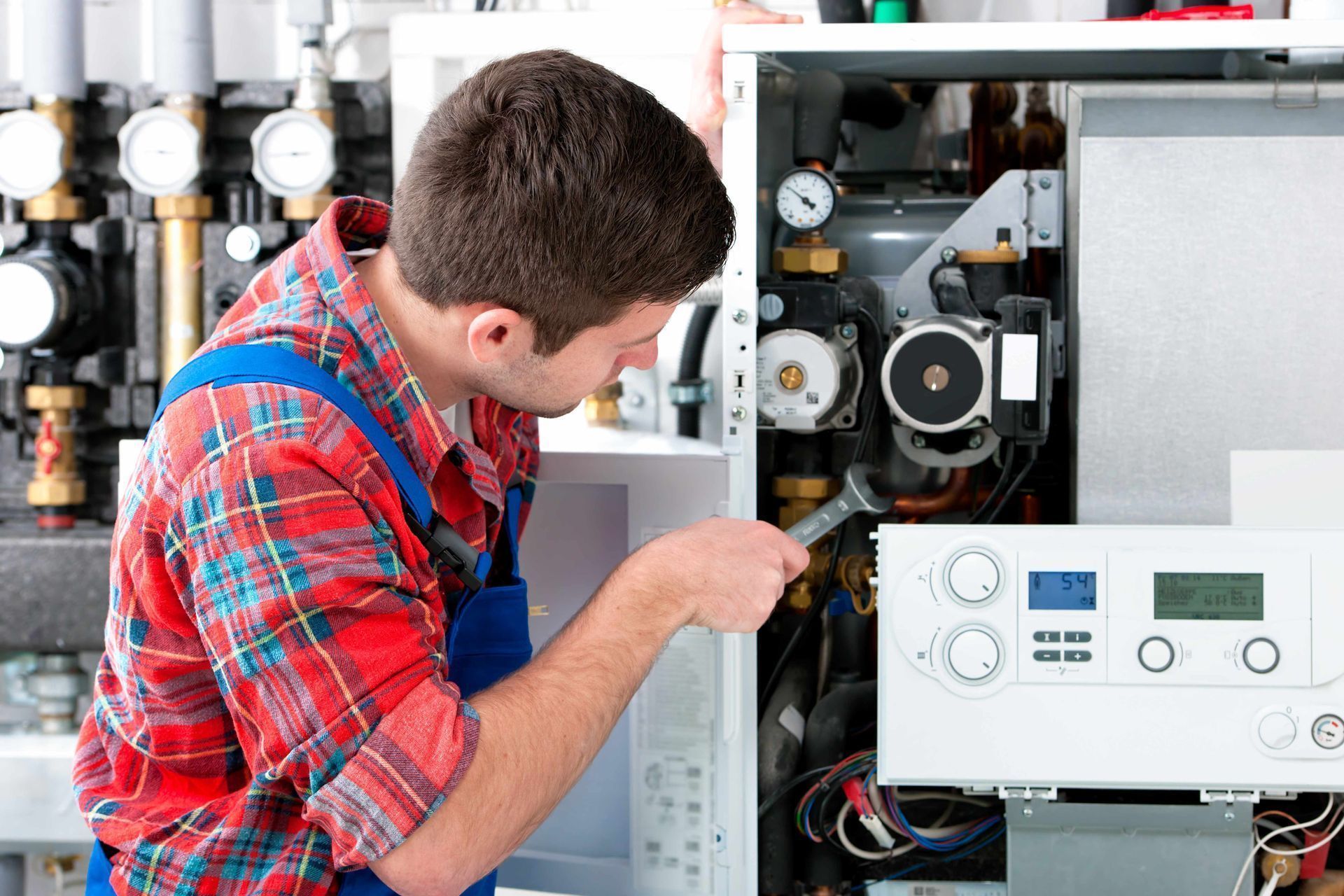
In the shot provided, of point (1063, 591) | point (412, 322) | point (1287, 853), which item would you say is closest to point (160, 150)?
point (412, 322)

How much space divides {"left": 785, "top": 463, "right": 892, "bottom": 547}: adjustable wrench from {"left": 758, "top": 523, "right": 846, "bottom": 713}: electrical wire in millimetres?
76

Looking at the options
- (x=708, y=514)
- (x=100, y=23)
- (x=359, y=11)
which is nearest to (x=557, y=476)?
(x=708, y=514)

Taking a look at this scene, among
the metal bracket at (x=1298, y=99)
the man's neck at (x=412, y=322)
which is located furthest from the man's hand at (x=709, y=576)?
the metal bracket at (x=1298, y=99)

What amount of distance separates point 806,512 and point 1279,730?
1.48 feet

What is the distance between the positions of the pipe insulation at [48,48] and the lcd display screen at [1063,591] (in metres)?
1.39

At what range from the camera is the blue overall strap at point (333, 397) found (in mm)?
721

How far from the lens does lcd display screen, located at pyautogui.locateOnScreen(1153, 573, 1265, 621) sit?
92 centimetres

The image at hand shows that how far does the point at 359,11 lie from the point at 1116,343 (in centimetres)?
118

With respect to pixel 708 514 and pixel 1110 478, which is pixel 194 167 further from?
pixel 1110 478

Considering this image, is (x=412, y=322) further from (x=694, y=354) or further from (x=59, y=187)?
(x=59, y=187)

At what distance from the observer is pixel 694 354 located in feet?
4.99

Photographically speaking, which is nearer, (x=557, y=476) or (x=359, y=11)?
(x=557, y=476)

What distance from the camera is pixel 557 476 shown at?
1.11 m

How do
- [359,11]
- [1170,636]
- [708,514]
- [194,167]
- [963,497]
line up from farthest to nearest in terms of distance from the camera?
[359,11]
[194,167]
[963,497]
[708,514]
[1170,636]
